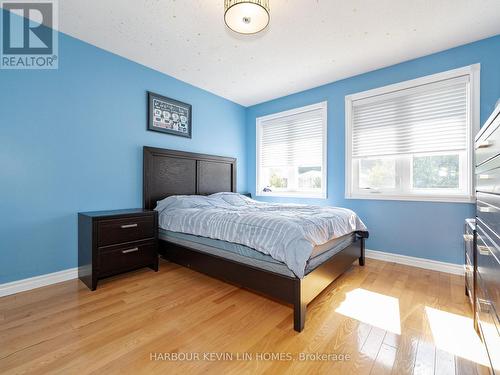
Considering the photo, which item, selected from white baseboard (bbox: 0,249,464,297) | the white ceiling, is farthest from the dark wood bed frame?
the white ceiling

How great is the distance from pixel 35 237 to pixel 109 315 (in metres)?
1.25

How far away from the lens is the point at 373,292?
2141 millimetres

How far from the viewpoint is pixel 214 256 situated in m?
2.21

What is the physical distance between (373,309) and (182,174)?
2859mm

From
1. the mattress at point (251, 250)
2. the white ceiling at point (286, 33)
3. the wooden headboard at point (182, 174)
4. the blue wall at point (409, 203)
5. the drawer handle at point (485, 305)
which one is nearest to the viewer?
the drawer handle at point (485, 305)

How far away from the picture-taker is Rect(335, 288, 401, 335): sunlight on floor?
5.49ft

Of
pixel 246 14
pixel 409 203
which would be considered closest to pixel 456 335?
pixel 409 203

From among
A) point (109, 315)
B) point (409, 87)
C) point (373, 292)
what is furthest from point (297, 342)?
point (409, 87)

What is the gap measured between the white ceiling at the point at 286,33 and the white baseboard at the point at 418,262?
8.20 feet

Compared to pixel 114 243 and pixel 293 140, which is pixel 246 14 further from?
pixel 293 140

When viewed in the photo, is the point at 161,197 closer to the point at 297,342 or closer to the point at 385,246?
the point at 297,342

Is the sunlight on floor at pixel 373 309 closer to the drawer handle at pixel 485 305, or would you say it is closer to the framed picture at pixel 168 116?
the drawer handle at pixel 485 305

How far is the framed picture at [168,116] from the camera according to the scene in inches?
124

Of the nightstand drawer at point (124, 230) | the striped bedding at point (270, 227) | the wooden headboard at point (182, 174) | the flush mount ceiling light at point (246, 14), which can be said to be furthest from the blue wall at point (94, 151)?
the flush mount ceiling light at point (246, 14)
